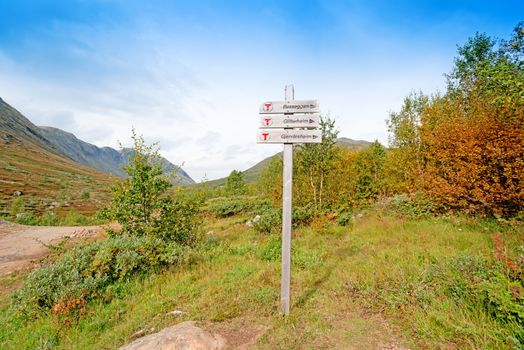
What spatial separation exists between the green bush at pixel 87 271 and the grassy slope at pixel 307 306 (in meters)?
0.36

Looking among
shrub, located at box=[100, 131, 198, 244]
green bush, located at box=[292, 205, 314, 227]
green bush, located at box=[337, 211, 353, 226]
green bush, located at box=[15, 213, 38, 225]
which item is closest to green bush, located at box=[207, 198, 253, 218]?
green bush, located at box=[292, 205, 314, 227]

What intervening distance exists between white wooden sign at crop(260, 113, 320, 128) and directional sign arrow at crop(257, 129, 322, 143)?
0.31ft

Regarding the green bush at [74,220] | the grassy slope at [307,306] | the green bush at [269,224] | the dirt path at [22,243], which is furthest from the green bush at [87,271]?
the green bush at [74,220]

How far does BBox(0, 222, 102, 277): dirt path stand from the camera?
10.4 m

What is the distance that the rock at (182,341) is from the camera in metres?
3.45

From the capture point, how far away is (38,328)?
4648mm

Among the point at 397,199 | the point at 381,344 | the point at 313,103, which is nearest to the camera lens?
the point at 381,344

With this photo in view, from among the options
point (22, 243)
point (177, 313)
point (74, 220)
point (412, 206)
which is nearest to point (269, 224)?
point (412, 206)

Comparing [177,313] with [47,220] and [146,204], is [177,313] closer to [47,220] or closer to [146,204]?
[146,204]

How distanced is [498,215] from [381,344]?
9.78 metres

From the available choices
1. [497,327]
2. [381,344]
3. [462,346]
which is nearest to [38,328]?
[381,344]

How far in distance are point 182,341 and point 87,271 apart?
13.7ft

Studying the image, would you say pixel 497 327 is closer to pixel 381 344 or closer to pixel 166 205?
pixel 381 344

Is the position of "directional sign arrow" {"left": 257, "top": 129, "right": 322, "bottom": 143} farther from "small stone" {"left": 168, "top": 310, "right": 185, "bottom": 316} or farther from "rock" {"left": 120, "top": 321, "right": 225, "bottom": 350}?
"small stone" {"left": 168, "top": 310, "right": 185, "bottom": 316}
